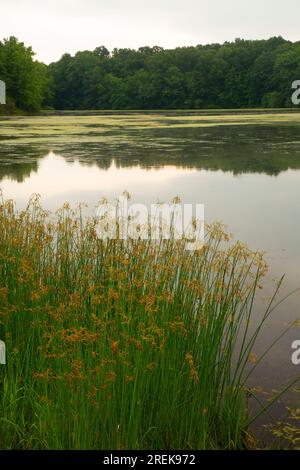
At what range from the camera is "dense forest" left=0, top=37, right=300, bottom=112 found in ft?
214

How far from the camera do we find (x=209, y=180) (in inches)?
Result: 473

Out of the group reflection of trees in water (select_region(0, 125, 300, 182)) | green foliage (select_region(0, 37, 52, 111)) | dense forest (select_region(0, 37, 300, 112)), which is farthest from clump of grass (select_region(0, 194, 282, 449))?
dense forest (select_region(0, 37, 300, 112))

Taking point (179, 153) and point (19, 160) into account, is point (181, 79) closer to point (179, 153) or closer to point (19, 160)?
point (179, 153)

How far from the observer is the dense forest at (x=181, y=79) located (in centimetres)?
6538

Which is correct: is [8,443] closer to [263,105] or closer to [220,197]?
[220,197]

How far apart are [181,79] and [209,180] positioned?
6079 centimetres

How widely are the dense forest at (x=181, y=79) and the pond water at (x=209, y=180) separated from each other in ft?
136

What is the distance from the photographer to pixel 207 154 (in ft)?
52.9

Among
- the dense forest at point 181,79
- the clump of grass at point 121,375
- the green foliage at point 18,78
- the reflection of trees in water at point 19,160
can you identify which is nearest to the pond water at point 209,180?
the reflection of trees in water at point 19,160

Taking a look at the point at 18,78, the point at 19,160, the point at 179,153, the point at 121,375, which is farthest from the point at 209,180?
the point at 18,78

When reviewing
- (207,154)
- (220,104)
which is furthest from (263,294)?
(220,104)

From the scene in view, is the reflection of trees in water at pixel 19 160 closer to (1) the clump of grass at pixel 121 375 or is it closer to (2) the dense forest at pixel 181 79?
(1) the clump of grass at pixel 121 375

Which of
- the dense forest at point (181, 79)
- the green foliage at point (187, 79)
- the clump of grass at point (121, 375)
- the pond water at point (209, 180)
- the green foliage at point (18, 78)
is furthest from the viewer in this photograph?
the green foliage at point (187, 79)

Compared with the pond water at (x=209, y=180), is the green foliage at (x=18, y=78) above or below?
above
